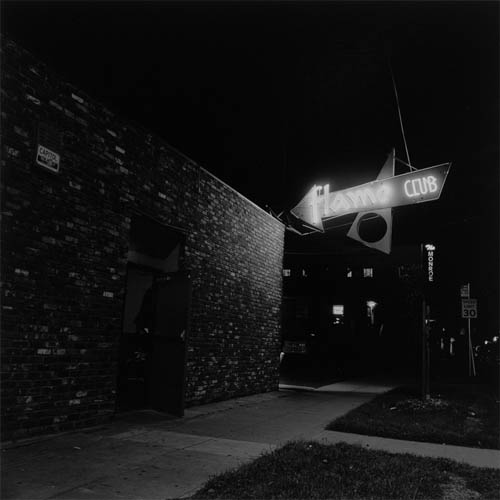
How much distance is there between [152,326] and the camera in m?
8.48

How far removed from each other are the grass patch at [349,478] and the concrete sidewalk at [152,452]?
0.38 metres

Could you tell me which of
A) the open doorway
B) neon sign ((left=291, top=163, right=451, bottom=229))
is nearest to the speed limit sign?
neon sign ((left=291, top=163, right=451, bottom=229))

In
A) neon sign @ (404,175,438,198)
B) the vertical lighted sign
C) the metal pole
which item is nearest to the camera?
neon sign @ (404,175,438,198)

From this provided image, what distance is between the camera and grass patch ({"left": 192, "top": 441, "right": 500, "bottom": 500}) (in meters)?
4.06

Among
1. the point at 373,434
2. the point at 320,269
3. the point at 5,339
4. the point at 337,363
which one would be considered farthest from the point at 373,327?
the point at 5,339

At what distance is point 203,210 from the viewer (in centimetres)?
970

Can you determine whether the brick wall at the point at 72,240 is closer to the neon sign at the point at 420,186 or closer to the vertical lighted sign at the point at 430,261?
the neon sign at the point at 420,186

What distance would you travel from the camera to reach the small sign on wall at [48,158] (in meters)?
5.87

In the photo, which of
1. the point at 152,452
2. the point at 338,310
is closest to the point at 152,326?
the point at 152,452

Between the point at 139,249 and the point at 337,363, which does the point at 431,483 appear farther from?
the point at 337,363

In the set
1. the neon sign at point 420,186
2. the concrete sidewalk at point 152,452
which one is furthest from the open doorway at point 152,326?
the neon sign at point 420,186

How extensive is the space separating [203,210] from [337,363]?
594 inches

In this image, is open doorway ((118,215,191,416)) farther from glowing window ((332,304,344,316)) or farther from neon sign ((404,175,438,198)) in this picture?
glowing window ((332,304,344,316))

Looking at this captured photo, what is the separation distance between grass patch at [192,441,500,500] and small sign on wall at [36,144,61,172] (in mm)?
4263
